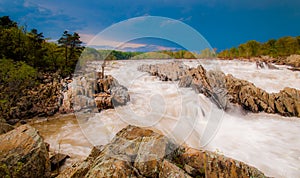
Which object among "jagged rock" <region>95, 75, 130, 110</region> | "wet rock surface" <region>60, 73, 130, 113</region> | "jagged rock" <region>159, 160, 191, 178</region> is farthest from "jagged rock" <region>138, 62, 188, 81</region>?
"jagged rock" <region>159, 160, 191, 178</region>

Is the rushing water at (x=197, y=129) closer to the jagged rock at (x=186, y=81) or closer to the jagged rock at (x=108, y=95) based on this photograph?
the jagged rock at (x=108, y=95)

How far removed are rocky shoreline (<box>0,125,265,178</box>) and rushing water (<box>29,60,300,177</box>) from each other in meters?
2.45

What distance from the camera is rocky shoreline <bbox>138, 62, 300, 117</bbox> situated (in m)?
10.0

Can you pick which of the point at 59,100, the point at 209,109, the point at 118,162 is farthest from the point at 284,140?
the point at 59,100

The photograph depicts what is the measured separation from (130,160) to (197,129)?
5.46 metres

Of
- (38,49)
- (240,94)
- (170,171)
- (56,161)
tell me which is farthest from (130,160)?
(38,49)

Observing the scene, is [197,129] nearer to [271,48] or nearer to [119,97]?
[119,97]

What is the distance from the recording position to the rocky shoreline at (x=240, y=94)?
1005 cm

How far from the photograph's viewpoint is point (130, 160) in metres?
3.48

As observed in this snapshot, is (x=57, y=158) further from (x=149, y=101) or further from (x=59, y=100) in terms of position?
(x=149, y=101)

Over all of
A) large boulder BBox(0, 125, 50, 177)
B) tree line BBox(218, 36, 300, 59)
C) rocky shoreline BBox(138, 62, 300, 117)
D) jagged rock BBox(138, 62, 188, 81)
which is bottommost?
large boulder BBox(0, 125, 50, 177)

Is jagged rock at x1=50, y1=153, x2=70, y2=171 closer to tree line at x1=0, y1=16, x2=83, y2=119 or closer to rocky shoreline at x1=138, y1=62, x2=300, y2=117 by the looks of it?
tree line at x1=0, y1=16, x2=83, y2=119

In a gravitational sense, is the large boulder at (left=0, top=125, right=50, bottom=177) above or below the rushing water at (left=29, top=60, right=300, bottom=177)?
above

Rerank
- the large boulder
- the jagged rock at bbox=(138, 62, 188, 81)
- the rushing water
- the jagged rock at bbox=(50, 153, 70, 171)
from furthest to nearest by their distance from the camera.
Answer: the jagged rock at bbox=(138, 62, 188, 81) < the rushing water < the jagged rock at bbox=(50, 153, 70, 171) < the large boulder
